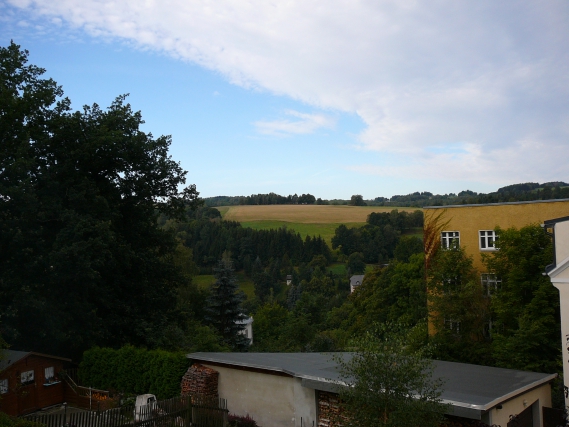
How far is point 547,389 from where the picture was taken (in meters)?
14.4

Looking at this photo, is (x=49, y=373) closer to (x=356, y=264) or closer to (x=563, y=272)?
(x=563, y=272)

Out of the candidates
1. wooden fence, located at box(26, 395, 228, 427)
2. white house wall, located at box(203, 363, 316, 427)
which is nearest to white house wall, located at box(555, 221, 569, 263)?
white house wall, located at box(203, 363, 316, 427)

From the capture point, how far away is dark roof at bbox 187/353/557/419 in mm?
11367

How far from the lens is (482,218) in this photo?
2527 centimetres

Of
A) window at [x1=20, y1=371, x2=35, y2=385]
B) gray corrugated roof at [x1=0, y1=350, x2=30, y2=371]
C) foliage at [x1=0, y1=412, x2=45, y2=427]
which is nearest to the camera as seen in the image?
foliage at [x1=0, y1=412, x2=45, y2=427]

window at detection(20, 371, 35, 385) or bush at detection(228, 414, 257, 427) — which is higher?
window at detection(20, 371, 35, 385)

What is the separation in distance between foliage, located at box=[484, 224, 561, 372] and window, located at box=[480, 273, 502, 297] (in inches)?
18.0

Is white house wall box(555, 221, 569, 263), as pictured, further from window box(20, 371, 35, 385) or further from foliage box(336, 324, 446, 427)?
window box(20, 371, 35, 385)

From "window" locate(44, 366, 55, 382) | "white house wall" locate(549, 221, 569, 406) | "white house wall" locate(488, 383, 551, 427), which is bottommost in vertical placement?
"window" locate(44, 366, 55, 382)

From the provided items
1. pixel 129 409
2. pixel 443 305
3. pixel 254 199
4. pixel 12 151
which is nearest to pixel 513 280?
pixel 443 305

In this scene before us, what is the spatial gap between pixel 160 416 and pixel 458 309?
15621 millimetres

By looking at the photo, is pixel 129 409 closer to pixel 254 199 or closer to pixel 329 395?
pixel 329 395

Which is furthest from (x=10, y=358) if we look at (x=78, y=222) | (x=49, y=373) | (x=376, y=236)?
(x=376, y=236)

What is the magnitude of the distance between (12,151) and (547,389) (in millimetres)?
22526
